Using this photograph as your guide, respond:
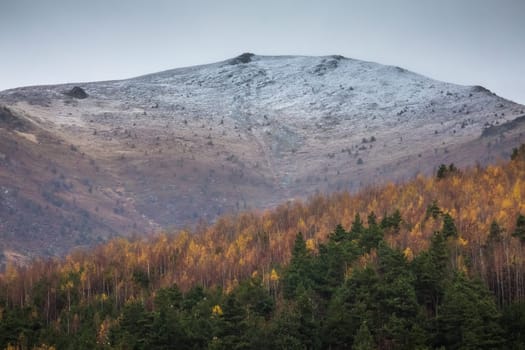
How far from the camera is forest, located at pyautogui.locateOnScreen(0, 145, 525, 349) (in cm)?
7131

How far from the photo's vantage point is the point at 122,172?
7766 inches

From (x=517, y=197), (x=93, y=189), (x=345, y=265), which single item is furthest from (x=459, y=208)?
(x=93, y=189)

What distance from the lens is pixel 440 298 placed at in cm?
7894

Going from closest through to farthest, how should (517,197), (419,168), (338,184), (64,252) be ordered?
(517,197), (64,252), (419,168), (338,184)

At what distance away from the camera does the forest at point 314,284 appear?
234 ft

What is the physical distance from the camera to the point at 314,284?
87.0 m

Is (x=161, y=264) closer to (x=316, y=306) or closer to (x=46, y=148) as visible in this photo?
(x=316, y=306)

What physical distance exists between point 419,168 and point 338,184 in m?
23.1

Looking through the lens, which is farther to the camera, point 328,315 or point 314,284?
point 314,284

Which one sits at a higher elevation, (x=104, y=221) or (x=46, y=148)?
(x=46, y=148)

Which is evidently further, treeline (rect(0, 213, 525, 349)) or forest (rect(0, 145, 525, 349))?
forest (rect(0, 145, 525, 349))

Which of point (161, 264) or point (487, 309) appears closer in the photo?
point (487, 309)

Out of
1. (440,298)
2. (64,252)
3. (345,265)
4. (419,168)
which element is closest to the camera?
(440,298)

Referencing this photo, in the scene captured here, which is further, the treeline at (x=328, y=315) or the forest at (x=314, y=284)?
the forest at (x=314, y=284)
